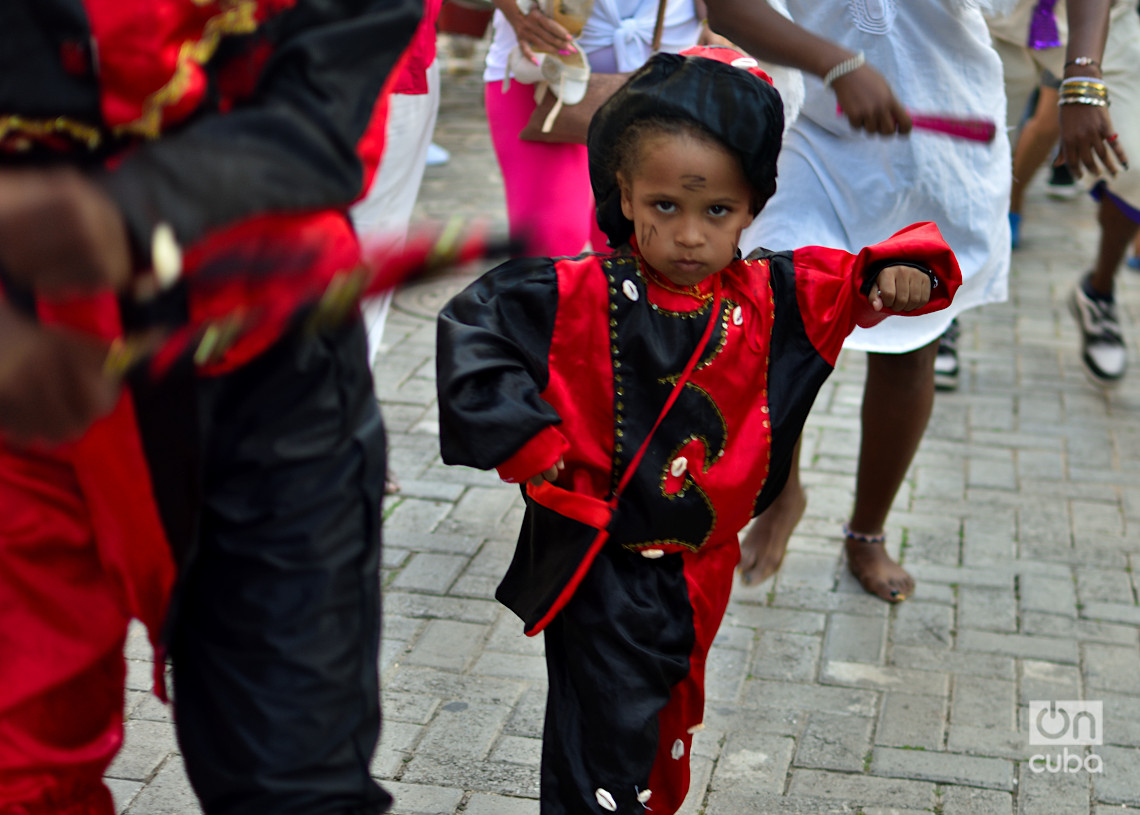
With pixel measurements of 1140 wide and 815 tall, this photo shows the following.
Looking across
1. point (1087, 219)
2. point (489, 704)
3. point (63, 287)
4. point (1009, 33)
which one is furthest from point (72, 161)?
point (1087, 219)

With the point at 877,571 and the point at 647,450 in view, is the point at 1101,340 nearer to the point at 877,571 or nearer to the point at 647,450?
the point at 877,571

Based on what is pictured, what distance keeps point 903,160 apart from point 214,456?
2.03 m

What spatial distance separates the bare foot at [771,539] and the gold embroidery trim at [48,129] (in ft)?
7.74

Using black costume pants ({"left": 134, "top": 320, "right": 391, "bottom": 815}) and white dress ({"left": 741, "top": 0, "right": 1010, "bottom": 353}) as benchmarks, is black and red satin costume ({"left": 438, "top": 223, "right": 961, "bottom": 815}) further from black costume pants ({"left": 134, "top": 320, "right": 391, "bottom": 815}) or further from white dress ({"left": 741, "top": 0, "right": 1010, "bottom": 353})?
white dress ({"left": 741, "top": 0, "right": 1010, "bottom": 353})

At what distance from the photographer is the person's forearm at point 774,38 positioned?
2686 mm

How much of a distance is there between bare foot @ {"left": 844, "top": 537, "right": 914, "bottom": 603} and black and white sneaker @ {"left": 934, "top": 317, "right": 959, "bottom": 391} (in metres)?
1.65

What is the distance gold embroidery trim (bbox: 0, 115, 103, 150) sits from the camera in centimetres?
143

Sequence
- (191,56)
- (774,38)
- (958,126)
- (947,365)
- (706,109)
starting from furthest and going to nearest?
(947,365)
(958,126)
(774,38)
(706,109)
(191,56)

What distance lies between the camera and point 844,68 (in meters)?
2.64

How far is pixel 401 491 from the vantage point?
4121 millimetres

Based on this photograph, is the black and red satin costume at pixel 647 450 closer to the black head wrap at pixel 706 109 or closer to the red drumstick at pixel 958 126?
the black head wrap at pixel 706 109

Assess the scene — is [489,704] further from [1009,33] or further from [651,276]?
[1009,33]

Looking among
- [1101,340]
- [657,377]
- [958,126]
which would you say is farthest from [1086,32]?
[1101,340]

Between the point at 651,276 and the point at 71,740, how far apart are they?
3.91ft
